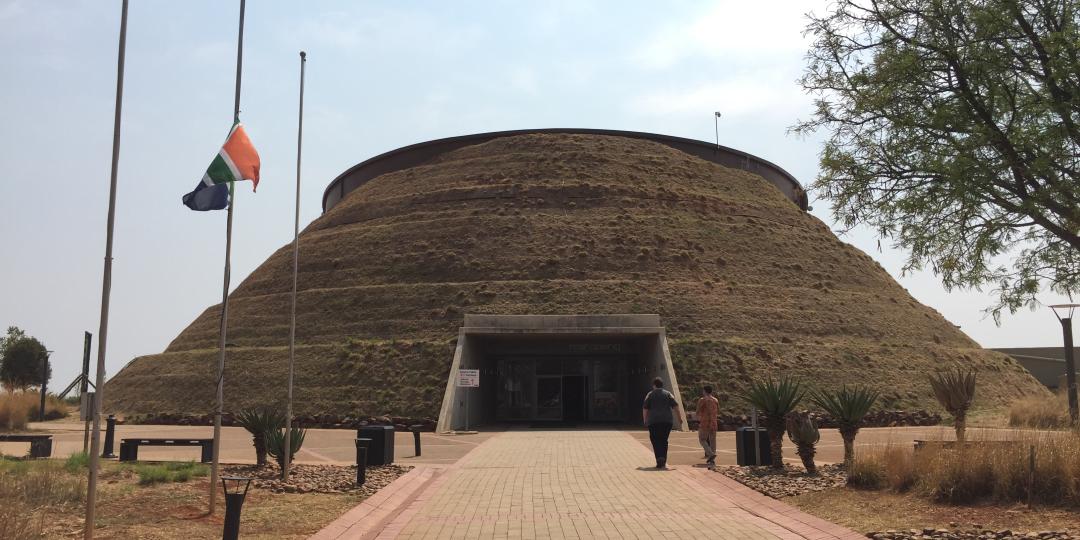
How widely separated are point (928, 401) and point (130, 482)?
2953 cm

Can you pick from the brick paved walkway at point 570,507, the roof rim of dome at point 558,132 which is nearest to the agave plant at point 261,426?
the brick paved walkway at point 570,507

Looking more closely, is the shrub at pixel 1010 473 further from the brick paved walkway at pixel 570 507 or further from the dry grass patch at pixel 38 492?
the dry grass patch at pixel 38 492

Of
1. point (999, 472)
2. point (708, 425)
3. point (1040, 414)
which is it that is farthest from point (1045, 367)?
point (999, 472)

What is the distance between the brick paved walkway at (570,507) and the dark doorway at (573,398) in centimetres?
1876

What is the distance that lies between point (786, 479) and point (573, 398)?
22.5 meters

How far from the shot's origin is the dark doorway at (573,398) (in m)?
34.7

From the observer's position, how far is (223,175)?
10.3 meters

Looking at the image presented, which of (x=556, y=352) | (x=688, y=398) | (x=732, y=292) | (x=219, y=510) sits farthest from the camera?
(x=732, y=292)

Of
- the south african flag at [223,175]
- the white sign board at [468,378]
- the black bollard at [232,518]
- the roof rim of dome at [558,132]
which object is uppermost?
the roof rim of dome at [558,132]

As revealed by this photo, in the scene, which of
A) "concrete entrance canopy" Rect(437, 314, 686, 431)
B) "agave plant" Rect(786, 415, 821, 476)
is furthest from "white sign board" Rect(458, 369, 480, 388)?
"agave plant" Rect(786, 415, 821, 476)

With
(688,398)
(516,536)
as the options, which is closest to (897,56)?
(516,536)

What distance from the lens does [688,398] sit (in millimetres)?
29672

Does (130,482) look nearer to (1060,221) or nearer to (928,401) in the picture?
(1060,221)

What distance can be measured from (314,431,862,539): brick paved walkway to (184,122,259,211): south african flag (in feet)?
14.4
